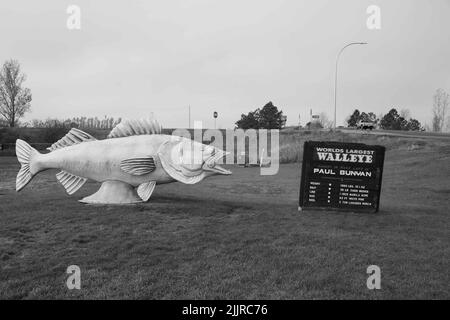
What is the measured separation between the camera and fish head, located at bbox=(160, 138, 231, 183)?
879 cm

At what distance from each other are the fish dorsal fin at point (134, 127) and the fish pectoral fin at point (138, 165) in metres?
0.91

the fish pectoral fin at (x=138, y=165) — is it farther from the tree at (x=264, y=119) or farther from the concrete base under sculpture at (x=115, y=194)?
the tree at (x=264, y=119)

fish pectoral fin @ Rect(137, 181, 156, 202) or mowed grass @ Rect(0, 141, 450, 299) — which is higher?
fish pectoral fin @ Rect(137, 181, 156, 202)

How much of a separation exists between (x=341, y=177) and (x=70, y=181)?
6579 mm

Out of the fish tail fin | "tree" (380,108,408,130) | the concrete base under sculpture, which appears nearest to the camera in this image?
the concrete base under sculpture

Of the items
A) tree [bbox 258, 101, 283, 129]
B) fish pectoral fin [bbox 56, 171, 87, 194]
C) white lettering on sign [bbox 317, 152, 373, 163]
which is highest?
tree [bbox 258, 101, 283, 129]

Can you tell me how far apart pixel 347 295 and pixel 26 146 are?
27.0 feet

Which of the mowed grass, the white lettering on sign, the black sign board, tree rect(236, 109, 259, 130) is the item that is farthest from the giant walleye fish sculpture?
tree rect(236, 109, 259, 130)

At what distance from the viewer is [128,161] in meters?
9.05

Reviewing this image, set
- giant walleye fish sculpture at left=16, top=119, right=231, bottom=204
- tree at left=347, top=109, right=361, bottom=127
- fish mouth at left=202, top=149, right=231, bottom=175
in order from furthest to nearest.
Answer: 1. tree at left=347, top=109, right=361, bottom=127
2. giant walleye fish sculpture at left=16, top=119, right=231, bottom=204
3. fish mouth at left=202, top=149, right=231, bottom=175

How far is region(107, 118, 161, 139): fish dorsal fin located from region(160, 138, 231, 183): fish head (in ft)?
3.12

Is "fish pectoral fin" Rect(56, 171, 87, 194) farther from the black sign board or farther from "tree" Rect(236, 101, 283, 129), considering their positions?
"tree" Rect(236, 101, 283, 129)

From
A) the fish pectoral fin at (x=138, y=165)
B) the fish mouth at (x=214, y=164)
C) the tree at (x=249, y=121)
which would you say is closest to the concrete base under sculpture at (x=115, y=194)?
the fish pectoral fin at (x=138, y=165)

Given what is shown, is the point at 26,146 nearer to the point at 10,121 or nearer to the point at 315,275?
the point at 315,275
